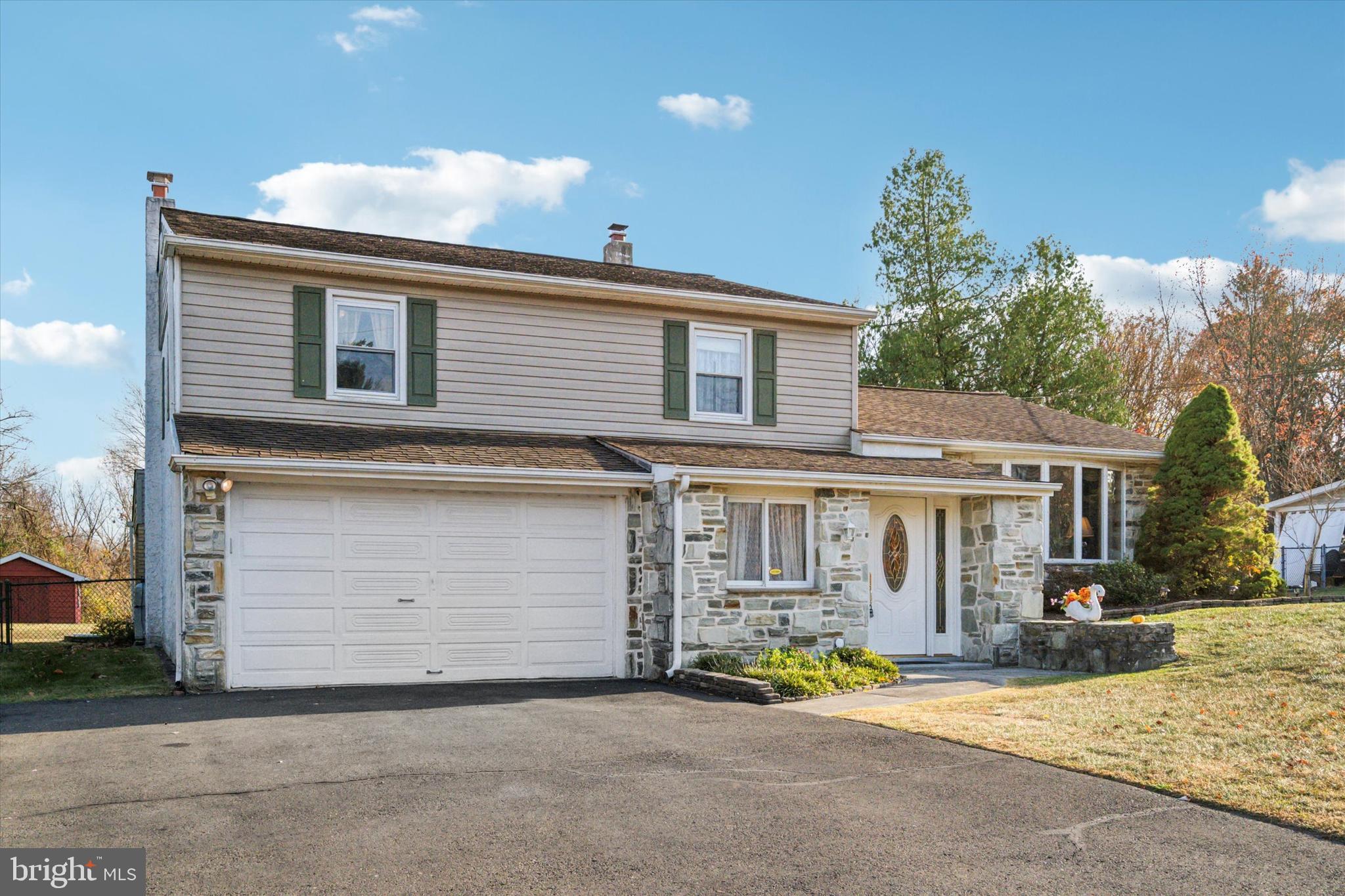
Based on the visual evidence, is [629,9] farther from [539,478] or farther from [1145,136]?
[1145,136]

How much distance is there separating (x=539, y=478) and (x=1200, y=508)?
11671 millimetres

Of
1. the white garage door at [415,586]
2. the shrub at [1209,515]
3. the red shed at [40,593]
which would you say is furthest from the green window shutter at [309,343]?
the shrub at [1209,515]

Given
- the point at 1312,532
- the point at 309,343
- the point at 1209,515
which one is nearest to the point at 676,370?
the point at 309,343

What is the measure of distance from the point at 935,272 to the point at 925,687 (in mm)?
18604

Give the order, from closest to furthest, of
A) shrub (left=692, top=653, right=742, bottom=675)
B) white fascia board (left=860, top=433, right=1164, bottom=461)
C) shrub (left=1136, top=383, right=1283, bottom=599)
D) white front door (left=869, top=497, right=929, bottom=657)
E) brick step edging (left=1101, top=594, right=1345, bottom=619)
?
shrub (left=692, top=653, right=742, bottom=675) < white front door (left=869, top=497, right=929, bottom=657) < brick step edging (left=1101, top=594, right=1345, bottom=619) < white fascia board (left=860, top=433, right=1164, bottom=461) < shrub (left=1136, top=383, right=1283, bottom=599)

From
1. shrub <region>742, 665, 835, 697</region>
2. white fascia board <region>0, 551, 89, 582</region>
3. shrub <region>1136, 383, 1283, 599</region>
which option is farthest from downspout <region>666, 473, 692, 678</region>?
white fascia board <region>0, 551, 89, 582</region>

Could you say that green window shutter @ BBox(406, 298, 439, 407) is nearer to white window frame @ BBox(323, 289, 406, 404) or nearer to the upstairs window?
white window frame @ BBox(323, 289, 406, 404)

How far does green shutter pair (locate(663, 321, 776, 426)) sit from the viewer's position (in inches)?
615

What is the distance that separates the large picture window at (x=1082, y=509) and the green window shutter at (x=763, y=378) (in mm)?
4452

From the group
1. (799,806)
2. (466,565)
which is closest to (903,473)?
(466,565)

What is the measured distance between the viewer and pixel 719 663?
12641 mm

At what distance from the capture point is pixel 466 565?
1298 centimetres

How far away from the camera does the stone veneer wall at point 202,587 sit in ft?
37.4

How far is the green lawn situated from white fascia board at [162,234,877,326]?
5134 millimetres
